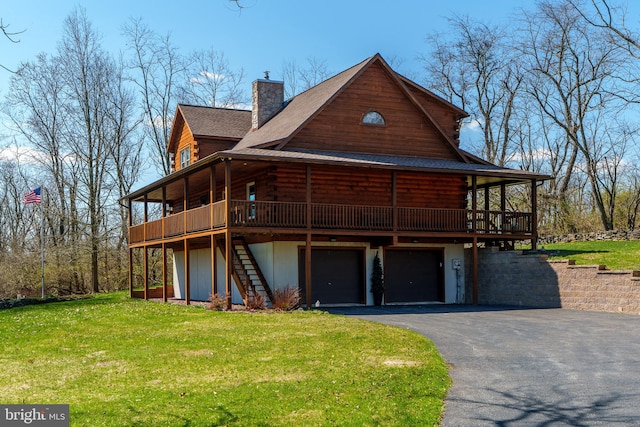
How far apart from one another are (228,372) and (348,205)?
13.2 m

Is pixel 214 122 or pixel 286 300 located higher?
pixel 214 122

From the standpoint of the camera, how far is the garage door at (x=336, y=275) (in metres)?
25.6

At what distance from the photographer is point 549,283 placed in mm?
23953

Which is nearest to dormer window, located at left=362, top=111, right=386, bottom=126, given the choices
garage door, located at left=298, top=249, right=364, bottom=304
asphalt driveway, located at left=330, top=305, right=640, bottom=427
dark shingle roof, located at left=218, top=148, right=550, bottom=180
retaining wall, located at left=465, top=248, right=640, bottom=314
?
dark shingle roof, located at left=218, top=148, right=550, bottom=180

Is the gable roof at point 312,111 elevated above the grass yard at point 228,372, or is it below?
above

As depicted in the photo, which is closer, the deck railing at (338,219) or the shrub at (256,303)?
the shrub at (256,303)

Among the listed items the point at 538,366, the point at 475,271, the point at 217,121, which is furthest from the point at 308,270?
the point at 217,121

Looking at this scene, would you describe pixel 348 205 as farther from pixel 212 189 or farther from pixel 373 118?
pixel 373 118

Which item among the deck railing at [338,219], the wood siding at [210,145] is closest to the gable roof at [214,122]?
the wood siding at [210,145]

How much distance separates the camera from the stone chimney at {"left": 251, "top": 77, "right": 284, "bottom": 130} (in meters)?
32.1

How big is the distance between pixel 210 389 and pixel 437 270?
18.7m

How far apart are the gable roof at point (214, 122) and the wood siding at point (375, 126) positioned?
6.90 m

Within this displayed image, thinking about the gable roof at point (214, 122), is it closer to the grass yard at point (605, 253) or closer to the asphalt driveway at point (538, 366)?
the asphalt driveway at point (538, 366)

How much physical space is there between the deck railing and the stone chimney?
6725 millimetres
